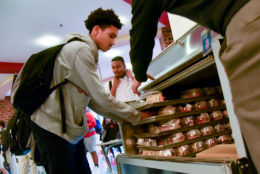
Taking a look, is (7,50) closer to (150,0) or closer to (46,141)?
(46,141)

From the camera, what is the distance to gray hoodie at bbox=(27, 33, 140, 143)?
4.10 feet

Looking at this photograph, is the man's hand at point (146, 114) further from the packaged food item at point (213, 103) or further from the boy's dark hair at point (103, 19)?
the boy's dark hair at point (103, 19)

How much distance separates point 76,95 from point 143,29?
791 millimetres

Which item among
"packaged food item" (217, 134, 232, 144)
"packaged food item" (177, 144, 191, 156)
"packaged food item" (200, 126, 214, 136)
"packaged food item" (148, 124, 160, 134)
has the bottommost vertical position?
"packaged food item" (177, 144, 191, 156)

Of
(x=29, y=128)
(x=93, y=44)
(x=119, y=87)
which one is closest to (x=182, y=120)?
(x=93, y=44)

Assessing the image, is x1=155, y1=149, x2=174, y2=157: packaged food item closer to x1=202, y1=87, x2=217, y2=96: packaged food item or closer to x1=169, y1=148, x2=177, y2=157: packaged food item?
x1=169, y1=148, x2=177, y2=157: packaged food item

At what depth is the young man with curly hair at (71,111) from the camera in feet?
3.97

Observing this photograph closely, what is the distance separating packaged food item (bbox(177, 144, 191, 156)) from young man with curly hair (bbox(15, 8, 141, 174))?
31 cm

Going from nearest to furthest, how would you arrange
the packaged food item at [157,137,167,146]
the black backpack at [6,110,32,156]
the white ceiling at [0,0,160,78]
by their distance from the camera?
the packaged food item at [157,137,167,146] → the black backpack at [6,110,32,156] → the white ceiling at [0,0,160,78]

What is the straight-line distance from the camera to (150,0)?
585 mm

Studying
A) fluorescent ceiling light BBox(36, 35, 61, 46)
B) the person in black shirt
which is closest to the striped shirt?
the person in black shirt

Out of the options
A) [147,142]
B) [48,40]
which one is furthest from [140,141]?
[48,40]

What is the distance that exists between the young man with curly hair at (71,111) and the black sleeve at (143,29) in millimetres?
564

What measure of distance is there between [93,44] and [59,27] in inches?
156
